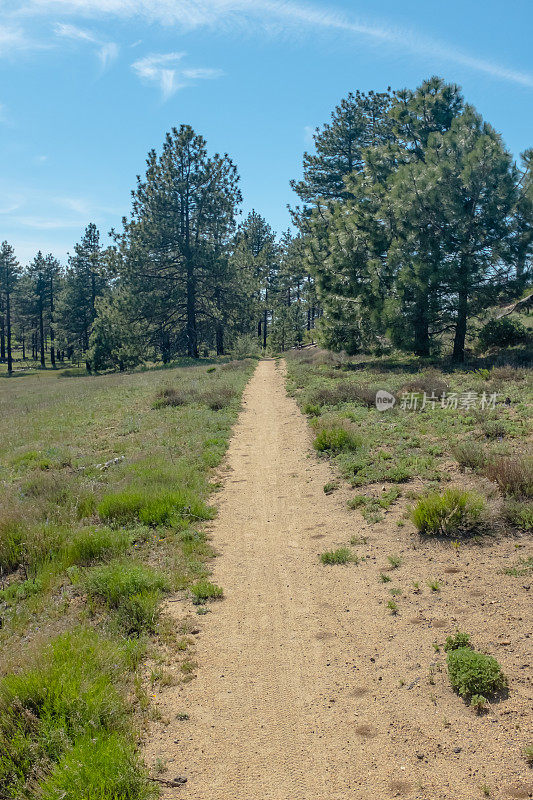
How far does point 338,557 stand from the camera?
22.1 ft

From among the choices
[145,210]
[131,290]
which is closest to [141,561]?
[131,290]

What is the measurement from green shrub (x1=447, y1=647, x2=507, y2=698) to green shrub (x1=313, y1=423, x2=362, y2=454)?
273 inches

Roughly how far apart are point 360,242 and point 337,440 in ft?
53.9

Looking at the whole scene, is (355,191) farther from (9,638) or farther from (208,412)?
(9,638)

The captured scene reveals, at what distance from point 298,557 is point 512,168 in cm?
1953

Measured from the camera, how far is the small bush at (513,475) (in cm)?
727

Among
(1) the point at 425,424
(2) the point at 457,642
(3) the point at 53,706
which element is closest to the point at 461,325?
(1) the point at 425,424

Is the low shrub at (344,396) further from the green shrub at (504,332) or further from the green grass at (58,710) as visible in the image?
the green grass at (58,710)

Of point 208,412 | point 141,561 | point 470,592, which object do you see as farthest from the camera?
point 208,412

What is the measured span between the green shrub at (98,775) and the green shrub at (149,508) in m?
4.49

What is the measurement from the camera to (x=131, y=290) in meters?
37.6

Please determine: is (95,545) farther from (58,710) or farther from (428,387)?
(428,387)

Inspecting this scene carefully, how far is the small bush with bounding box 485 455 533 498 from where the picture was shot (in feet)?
23.9

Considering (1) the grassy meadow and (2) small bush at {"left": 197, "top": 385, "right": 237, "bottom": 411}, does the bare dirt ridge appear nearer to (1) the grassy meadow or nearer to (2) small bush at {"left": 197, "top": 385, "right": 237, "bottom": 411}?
(1) the grassy meadow
